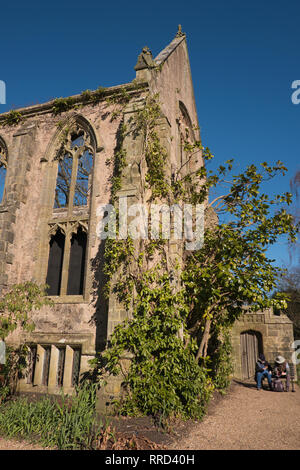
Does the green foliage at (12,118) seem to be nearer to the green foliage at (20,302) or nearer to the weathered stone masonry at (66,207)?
the weathered stone masonry at (66,207)

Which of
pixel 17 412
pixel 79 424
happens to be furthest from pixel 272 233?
pixel 17 412

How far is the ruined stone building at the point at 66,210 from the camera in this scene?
26.9ft

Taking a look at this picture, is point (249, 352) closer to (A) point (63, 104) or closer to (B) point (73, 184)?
(B) point (73, 184)

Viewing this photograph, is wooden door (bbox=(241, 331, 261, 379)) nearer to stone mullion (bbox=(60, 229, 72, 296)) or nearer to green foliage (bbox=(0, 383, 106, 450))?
stone mullion (bbox=(60, 229, 72, 296))

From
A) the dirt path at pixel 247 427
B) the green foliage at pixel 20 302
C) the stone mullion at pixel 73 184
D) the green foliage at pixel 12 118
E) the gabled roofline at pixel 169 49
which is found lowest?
the dirt path at pixel 247 427

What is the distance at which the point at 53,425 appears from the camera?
16.7 ft

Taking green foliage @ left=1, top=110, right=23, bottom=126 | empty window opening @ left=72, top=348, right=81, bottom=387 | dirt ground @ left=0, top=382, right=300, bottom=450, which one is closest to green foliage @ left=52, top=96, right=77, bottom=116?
green foliage @ left=1, top=110, right=23, bottom=126

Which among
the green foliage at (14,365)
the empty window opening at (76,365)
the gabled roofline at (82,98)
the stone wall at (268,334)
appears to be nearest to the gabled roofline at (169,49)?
the gabled roofline at (82,98)

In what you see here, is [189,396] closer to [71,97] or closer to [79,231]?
[79,231]

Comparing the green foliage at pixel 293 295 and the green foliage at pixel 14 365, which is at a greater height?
the green foliage at pixel 293 295

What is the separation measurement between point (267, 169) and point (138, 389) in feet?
19.9

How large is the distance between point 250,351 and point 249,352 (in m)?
0.07

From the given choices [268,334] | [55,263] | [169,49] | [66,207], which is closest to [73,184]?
[66,207]

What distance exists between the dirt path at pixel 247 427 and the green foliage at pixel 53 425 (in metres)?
1.26
